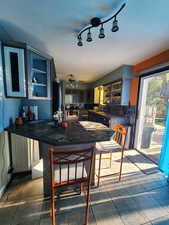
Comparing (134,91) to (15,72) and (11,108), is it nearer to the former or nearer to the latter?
(15,72)

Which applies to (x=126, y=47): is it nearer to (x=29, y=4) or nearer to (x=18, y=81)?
(x=29, y=4)

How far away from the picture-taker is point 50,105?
2.36 m

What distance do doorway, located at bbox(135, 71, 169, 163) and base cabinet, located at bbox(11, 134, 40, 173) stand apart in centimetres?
261

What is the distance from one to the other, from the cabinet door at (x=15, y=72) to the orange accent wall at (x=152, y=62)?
247 cm

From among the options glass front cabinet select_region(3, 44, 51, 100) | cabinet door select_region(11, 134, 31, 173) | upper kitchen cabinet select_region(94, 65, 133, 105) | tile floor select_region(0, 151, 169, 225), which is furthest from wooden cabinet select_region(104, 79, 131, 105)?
cabinet door select_region(11, 134, 31, 173)

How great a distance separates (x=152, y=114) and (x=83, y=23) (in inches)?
Answer: 92.2

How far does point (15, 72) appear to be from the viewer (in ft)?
5.20

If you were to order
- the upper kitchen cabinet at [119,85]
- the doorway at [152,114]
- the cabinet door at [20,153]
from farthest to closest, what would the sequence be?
A: the upper kitchen cabinet at [119,85]
the doorway at [152,114]
the cabinet door at [20,153]

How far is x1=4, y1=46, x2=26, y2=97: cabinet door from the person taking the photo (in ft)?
4.96

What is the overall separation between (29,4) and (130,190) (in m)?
2.68

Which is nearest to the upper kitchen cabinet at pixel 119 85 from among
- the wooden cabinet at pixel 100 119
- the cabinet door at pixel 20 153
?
the wooden cabinet at pixel 100 119

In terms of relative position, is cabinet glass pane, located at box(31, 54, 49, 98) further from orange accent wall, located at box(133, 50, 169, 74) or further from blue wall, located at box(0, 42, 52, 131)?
orange accent wall, located at box(133, 50, 169, 74)

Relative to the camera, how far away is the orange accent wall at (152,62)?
2.02 metres

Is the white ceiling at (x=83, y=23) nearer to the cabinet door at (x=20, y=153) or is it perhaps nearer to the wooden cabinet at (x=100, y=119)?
the cabinet door at (x=20, y=153)
